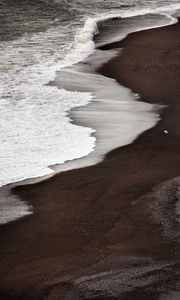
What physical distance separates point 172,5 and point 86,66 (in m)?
11.4

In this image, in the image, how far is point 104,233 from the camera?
560 cm

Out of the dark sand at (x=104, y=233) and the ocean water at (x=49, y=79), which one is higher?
the dark sand at (x=104, y=233)

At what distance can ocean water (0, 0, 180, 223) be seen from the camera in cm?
788

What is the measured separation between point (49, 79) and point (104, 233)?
7.14 metres

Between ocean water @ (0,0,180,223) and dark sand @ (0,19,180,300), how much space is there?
1.10 ft

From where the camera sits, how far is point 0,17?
20719 mm

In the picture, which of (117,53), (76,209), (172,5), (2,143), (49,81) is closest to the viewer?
(76,209)

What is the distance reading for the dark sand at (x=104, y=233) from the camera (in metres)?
4.76

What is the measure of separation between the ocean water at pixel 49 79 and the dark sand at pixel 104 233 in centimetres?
34

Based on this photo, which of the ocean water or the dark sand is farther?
the ocean water

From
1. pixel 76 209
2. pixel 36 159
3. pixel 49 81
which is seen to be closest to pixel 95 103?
pixel 49 81

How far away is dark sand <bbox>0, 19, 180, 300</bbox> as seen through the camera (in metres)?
4.76

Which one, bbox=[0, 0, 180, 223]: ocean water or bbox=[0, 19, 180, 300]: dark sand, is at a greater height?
bbox=[0, 19, 180, 300]: dark sand

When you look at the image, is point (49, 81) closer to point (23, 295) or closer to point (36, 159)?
point (36, 159)
